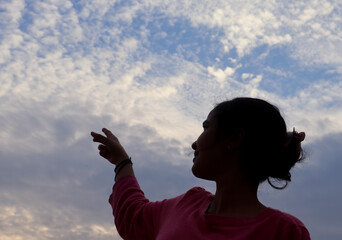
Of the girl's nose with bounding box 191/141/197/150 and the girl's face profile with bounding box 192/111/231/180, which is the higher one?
the girl's nose with bounding box 191/141/197/150

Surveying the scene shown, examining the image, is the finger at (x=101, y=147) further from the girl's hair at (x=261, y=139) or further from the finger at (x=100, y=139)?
the girl's hair at (x=261, y=139)

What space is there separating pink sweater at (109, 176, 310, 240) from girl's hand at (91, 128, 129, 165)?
7.7 inches

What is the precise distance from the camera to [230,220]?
8.87ft

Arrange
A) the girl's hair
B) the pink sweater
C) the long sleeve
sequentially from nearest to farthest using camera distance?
the pink sweater, the girl's hair, the long sleeve

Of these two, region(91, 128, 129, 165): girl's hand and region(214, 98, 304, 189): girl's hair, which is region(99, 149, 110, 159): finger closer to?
region(91, 128, 129, 165): girl's hand

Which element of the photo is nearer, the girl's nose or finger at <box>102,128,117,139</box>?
the girl's nose

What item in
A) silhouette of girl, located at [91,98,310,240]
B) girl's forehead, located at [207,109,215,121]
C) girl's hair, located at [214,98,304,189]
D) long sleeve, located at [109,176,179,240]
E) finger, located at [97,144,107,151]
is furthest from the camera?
finger, located at [97,144,107,151]

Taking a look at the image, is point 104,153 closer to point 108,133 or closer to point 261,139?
point 108,133

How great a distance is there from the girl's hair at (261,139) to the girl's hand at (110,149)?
87cm

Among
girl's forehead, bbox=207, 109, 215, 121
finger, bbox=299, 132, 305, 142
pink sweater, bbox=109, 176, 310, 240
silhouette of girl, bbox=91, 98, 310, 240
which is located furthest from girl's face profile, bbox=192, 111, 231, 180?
finger, bbox=299, 132, 305, 142

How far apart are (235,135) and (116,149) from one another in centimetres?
102

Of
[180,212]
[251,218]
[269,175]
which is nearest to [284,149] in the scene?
[269,175]

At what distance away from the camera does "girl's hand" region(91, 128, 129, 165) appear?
327 centimetres

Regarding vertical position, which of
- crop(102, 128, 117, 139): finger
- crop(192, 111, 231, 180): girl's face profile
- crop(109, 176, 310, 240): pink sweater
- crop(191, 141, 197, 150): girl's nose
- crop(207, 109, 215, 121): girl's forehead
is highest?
crop(207, 109, 215, 121): girl's forehead
